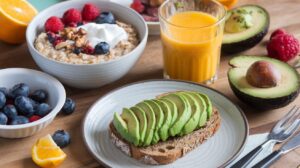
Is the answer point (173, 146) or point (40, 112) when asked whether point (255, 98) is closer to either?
point (173, 146)

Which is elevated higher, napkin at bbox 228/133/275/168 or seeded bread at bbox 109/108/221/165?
seeded bread at bbox 109/108/221/165

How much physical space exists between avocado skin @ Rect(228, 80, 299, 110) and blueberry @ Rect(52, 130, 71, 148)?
1.79ft

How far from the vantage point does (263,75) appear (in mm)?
1726

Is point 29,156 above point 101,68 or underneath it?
underneath

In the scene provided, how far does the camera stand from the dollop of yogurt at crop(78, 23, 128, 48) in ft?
6.27

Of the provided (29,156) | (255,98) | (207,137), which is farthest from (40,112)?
(255,98)

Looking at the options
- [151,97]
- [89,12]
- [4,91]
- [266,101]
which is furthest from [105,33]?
[266,101]

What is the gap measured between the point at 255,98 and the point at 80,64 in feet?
1.84

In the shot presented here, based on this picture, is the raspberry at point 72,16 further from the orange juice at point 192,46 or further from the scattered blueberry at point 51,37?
the orange juice at point 192,46

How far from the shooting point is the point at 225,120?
1.74 metres

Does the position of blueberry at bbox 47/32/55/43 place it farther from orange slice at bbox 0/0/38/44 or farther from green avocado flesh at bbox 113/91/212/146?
green avocado flesh at bbox 113/91/212/146

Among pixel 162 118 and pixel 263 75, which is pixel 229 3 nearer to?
pixel 263 75

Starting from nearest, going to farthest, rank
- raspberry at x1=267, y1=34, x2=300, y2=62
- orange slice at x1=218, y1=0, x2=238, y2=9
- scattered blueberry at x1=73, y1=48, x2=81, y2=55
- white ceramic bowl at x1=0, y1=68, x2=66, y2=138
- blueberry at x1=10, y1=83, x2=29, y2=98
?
white ceramic bowl at x1=0, y1=68, x2=66, y2=138, blueberry at x1=10, y1=83, x2=29, y2=98, scattered blueberry at x1=73, y1=48, x2=81, y2=55, raspberry at x1=267, y1=34, x2=300, y2=62, orange slice at x1=218, y1=0, x2=238, y2=9

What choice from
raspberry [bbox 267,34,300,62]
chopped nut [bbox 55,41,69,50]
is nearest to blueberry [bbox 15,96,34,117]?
chopped nut [bbox 55,41,69,50]
